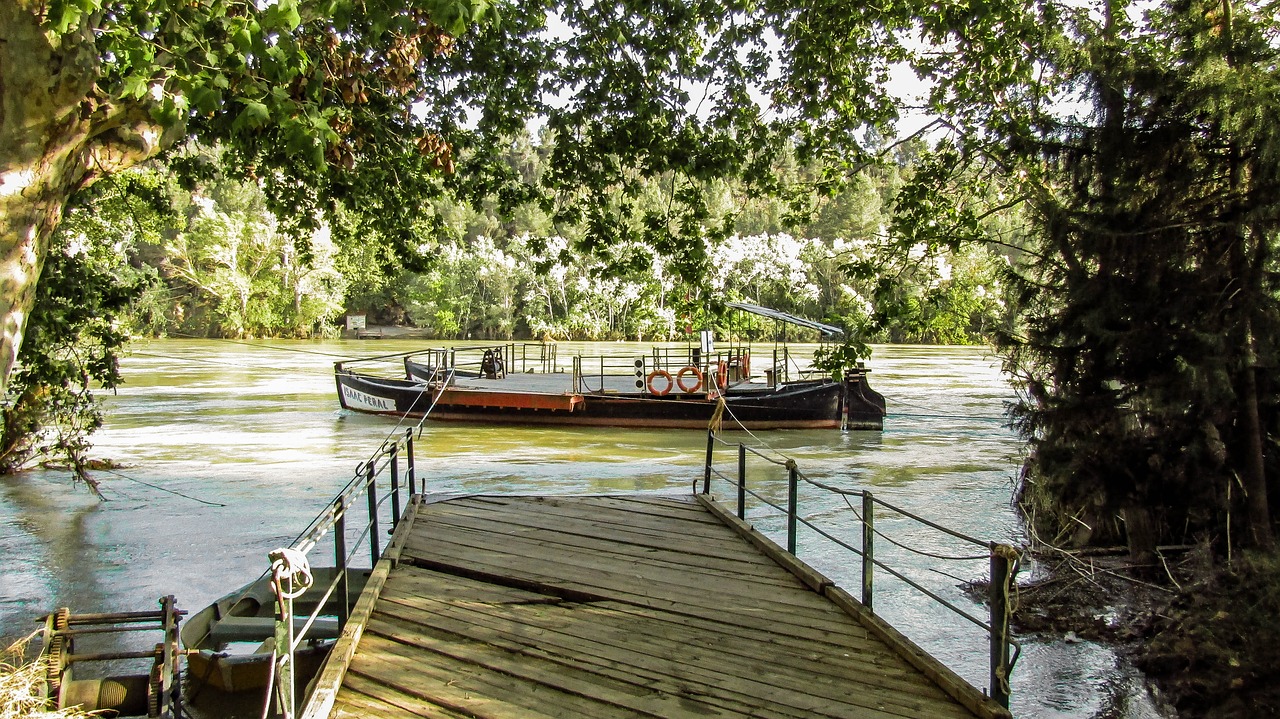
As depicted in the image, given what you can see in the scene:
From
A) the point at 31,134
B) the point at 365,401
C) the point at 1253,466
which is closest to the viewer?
the point at 31,134

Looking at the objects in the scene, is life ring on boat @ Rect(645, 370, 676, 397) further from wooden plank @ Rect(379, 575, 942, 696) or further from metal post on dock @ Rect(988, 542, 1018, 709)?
metal post on dock @ Rect(988, 542, 1018, 709)

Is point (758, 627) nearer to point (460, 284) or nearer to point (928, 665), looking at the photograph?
point (928, 665)

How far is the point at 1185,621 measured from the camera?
22.1ft

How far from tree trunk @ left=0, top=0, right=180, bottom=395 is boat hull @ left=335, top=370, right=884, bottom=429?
61.7 ft

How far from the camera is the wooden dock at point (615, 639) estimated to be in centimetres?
382

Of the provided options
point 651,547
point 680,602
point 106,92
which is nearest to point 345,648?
point 680,602

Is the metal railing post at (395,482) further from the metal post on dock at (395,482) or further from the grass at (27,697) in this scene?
the grass at (27,697)

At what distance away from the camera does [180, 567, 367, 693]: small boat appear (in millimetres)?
6059

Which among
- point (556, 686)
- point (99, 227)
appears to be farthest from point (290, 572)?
point (99, 227)

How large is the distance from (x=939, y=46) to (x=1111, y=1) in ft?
6.94

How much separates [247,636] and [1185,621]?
6.84 metres

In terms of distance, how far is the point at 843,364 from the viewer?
9086 mm

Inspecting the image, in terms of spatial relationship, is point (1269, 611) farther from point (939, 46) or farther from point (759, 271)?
point (759, 271)

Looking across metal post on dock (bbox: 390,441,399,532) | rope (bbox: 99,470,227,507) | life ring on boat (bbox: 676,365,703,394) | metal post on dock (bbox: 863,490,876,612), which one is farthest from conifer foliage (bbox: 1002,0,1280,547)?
life ring on boat (bbox: 676,365,703,394)
